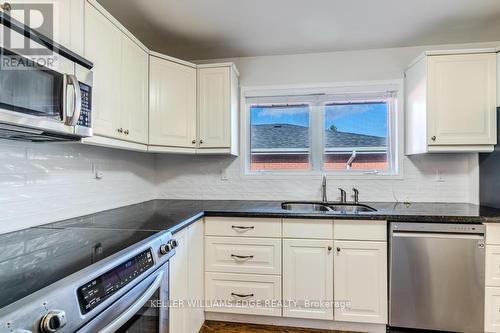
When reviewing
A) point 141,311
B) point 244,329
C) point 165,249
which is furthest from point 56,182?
point 244,329

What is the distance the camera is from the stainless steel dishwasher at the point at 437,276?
186cm

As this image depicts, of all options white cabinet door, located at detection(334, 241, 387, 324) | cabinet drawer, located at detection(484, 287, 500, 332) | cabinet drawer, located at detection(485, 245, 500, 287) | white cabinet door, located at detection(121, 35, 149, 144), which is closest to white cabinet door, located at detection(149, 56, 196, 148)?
white cabinet door, located at detection(121, 35, 149, 144)

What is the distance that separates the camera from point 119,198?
2289 mm

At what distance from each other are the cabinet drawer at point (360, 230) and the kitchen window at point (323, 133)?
781 mm

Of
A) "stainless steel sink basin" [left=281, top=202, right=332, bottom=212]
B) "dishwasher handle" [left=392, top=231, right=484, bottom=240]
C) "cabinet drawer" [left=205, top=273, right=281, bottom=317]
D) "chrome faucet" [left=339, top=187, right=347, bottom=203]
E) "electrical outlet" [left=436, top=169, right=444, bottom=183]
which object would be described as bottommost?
"cabinet drawer" [left=205, top=273, right=281, bottom=317]

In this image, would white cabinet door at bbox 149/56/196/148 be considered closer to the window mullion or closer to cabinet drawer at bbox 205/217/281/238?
cabinet drawer at bbox 205/217/281/238

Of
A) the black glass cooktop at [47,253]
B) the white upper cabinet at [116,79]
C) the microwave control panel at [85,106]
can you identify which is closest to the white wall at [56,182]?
the black glass cooktop at [47,253]

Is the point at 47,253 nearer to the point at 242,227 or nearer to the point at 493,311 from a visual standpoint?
the point at 242,227

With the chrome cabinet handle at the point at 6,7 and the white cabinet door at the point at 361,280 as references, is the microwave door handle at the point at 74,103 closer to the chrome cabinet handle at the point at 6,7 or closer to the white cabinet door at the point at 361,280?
the chrome cabinet handle at the point at 6,7

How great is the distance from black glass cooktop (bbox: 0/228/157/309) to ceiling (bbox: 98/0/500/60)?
1.56 m

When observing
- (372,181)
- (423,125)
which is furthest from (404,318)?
(423,125)

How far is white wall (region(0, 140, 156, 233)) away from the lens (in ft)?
4.61

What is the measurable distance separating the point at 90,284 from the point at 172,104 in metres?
1.75

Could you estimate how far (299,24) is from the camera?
85.9 inches
